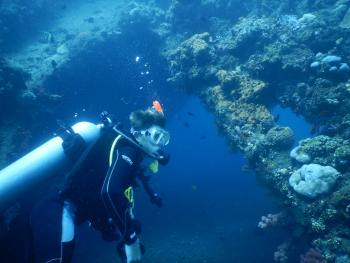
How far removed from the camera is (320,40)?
12.9m

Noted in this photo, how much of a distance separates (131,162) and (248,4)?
17.8 meters

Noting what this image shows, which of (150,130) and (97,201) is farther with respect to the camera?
(150,130)

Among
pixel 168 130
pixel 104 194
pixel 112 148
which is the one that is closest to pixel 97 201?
pixel 104 194

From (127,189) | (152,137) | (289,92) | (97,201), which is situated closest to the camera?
(97,201)

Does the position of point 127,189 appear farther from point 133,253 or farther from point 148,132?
point 148,132

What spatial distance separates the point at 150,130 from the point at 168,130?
8825mm

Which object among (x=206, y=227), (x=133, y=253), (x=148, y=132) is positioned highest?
(x=148, y=132)

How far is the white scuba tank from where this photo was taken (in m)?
5.53

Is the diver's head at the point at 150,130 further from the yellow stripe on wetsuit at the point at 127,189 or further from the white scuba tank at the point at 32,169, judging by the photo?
the white scuba tank at the point at 32,169

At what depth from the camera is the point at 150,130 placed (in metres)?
5.69

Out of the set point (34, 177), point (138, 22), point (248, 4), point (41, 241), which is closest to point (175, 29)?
point (138, 22)

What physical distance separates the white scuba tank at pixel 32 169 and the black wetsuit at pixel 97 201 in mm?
478

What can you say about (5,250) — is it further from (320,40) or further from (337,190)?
(320,40)

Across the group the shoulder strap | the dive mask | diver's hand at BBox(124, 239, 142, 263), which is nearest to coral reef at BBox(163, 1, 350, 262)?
the dive mask
